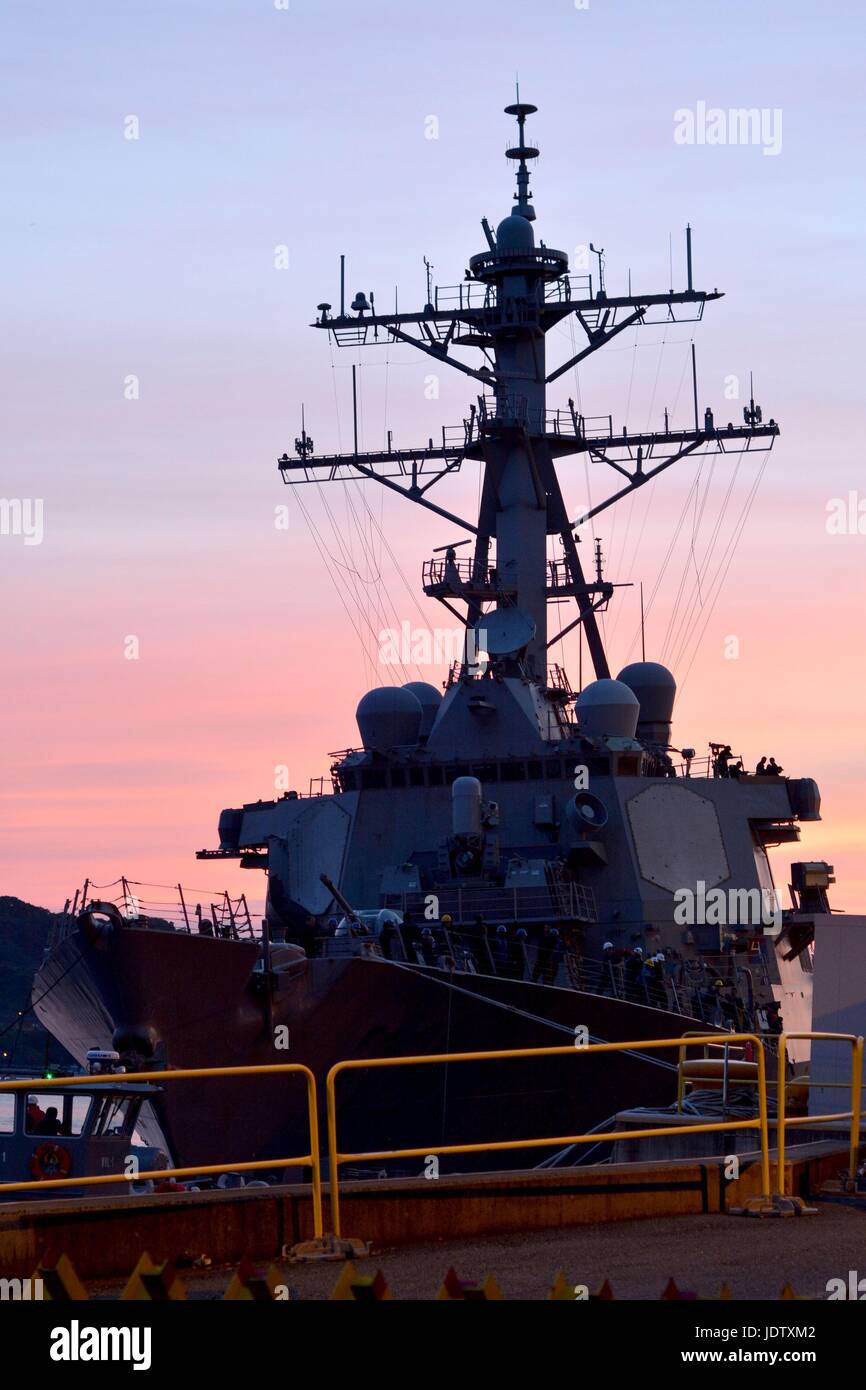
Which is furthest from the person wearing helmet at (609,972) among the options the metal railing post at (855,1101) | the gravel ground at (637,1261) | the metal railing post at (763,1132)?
the gravel ground at (637,1261)

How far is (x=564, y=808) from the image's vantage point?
2381 cm

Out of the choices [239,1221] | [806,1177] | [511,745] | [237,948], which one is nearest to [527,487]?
[511,745]

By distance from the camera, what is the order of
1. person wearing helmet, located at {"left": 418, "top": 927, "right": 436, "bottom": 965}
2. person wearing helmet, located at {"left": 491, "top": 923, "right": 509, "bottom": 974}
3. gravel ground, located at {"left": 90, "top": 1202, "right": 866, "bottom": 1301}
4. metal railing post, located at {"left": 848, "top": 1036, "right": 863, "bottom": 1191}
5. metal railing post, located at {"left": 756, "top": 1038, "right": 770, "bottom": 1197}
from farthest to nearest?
person wearing helmet, located at {"left": 491, "top": 923, "right": 509, "bottom": 974}
person wearing helmet, located at {"left": 418, "top": 927, "right": 436, "bottom": 965}
metal railing post, located at {"left": 848, "top": 1036, "right": 863, "bottom": 1191}
metal railing post, located at {"left": 756, "top": 1038, "right": 770, "bottom": 1197}
gravel ground, located at {"left": 90, "top": 1202, "right": 866, "bottom": 1301}

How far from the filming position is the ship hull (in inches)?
729

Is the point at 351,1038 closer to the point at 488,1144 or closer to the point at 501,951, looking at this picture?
the point at 501,951

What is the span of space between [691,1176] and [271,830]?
17.4 metres

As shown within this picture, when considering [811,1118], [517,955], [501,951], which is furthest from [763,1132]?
[517,955]

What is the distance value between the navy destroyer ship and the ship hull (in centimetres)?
3

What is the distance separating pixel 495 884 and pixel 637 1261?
49.8 ft

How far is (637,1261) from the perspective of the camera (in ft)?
26.2

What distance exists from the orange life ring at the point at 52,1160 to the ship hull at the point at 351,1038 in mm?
1046

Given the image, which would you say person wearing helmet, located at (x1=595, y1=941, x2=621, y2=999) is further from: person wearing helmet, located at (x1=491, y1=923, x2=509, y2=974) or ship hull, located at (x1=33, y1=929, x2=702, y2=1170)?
person wearing helmet, located at (x1=491, y1=923, x2=509, y2=974)

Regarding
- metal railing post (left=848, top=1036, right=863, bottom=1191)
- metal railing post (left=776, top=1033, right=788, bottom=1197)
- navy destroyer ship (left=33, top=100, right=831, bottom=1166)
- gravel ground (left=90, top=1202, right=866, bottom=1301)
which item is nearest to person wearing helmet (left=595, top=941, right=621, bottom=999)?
navy destroyer ship (left=33, top=100, right=831, bottom=1166)
